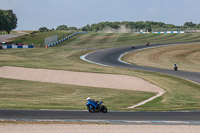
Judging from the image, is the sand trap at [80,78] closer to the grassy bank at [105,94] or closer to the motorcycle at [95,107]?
the grassy bank at [105,94]

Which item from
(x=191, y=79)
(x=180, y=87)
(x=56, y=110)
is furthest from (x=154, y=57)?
(x=56, y=110)

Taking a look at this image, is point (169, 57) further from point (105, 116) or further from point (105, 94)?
point (105, 116)

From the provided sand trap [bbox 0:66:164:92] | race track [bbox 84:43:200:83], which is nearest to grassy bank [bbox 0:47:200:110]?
sand trap [bbox 0:66:164:92]

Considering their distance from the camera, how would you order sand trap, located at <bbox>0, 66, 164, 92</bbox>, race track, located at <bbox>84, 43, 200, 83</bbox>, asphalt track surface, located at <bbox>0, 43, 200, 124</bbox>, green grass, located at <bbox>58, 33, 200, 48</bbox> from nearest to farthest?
1. asphalt track surface, located at <bbox>0, 43, 200, 124</bbox>
2. sand trap, located at <bbox>0, 66, 164, 92</bbox>
3. race track, located at <bbox>84, 43, 200, 83</bbox>
4. green grass, located at <bbox>58, 33, 200, 48</bbox>

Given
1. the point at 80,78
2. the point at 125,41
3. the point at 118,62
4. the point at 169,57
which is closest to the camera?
the point at 80,78

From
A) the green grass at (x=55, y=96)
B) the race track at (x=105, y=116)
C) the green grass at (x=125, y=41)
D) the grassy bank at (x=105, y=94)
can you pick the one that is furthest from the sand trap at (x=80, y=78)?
the green grass at (x=125, y=41)

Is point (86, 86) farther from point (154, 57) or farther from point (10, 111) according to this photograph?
point (154, 57)

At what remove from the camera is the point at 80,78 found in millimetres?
36531

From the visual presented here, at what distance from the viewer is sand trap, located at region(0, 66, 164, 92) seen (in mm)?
32938

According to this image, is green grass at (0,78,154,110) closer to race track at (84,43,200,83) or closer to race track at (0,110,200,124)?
race track at (0,110,200,124)

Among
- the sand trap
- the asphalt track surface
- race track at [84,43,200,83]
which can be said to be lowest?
race track at [84,43,200,83]

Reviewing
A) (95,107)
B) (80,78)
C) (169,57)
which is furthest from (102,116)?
(169,57)

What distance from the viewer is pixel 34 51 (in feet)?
243
